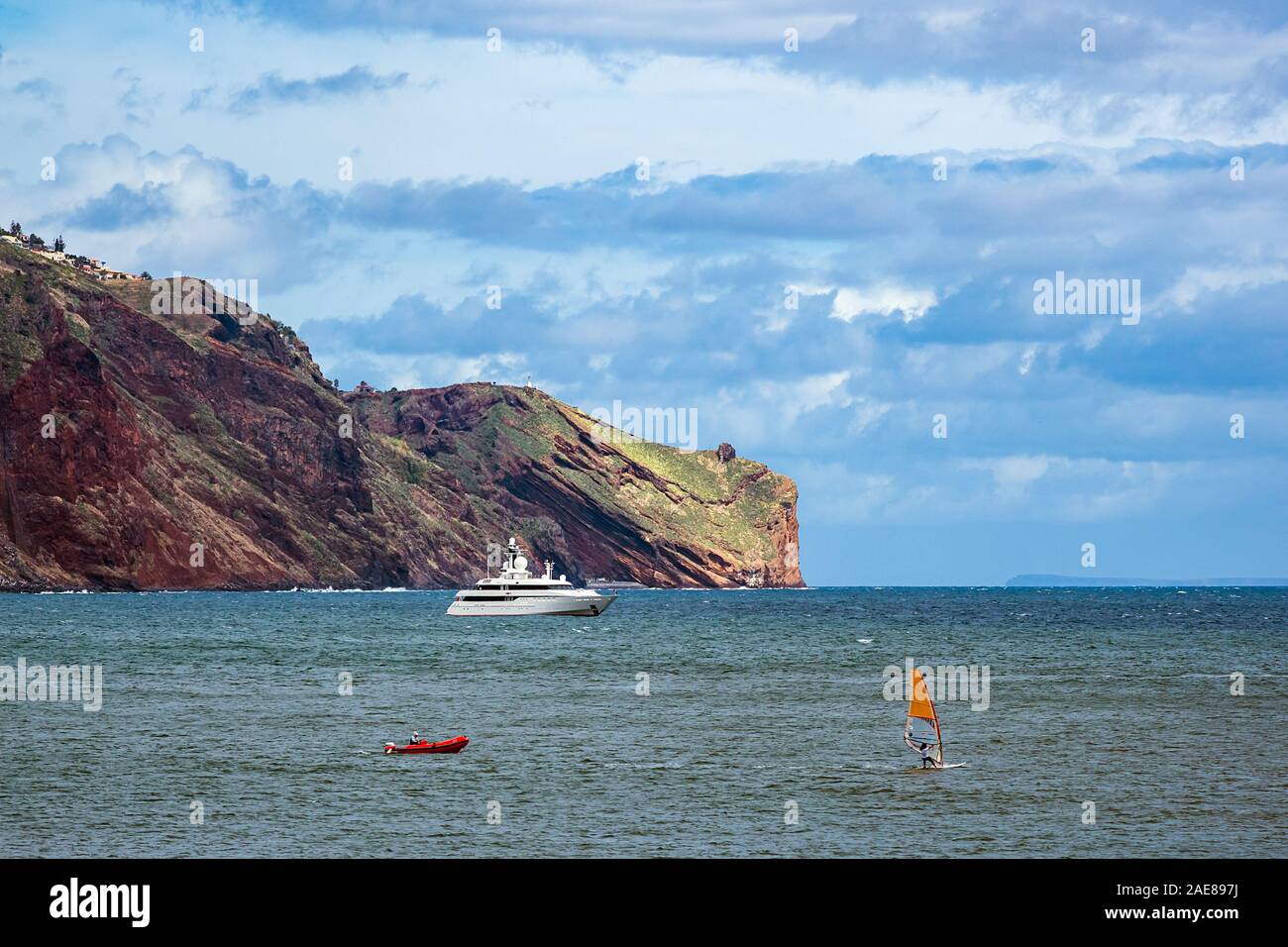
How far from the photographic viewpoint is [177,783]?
39.7 metres

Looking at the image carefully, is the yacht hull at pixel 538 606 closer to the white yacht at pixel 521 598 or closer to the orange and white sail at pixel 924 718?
the white yacht at pixel 521 598

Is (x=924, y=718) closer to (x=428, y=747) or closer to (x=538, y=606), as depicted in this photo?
(x=428, y=747)

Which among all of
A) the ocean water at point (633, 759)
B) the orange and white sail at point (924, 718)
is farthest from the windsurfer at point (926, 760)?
the ocean water at point (633, 759)

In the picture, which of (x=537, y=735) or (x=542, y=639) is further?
(x=542, y=639)

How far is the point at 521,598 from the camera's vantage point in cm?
16688

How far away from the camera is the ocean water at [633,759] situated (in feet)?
108

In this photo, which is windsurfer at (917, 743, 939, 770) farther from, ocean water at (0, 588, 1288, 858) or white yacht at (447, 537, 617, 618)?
white yacht at (447, 537, 617, 618)

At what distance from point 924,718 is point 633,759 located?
896cm

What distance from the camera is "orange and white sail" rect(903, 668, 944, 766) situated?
135 ft

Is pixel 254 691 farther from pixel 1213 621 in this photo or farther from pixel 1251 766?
pixel 1213 621

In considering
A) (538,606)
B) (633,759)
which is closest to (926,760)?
(633,759)
